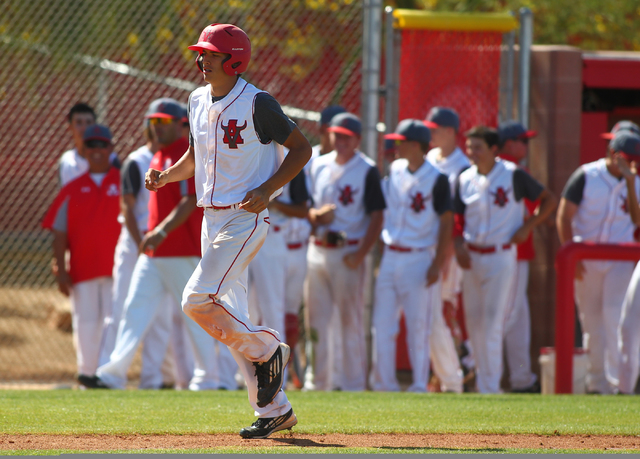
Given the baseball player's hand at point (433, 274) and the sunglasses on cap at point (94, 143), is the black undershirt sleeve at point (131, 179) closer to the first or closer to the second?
the sunglasses on cap at point (94, 143)

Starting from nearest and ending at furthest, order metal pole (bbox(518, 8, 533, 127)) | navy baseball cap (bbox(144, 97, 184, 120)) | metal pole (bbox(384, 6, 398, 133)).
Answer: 1. navy baseball cap (bbox(144, 97, 184, 120))
2. metal pole (bbox(384, 6, 398, 133))
3. metal pole (bbox(518, 8, 533, 127))

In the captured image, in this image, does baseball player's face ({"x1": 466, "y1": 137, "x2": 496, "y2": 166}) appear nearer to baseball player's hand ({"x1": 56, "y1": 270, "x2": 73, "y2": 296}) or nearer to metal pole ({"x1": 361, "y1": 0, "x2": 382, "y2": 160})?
metal pole ({"x1": 361, "y1": 0, "x2": 382, "y2": 160})

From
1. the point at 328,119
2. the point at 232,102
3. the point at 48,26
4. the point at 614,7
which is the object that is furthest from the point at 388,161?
the point at 614,7

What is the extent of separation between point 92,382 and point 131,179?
155 cm

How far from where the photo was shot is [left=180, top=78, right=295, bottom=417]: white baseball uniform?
13.4ft

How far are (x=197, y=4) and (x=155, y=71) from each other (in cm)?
86

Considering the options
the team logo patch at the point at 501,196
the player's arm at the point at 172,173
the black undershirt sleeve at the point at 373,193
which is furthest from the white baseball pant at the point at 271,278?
the player's arm at the point at 172,173

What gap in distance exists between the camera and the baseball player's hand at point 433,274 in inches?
274

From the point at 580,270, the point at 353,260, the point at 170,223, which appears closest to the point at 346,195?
the point at 353,260

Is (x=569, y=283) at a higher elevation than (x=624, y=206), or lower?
lower

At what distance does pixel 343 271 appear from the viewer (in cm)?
725

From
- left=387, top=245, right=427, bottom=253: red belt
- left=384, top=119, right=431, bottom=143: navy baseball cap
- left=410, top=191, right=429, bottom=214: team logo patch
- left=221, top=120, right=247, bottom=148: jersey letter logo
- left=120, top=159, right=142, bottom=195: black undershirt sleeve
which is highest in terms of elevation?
left=384, top=119, right=431, bottom=143: navy baseball cap

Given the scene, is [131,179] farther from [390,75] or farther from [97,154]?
[390,75]

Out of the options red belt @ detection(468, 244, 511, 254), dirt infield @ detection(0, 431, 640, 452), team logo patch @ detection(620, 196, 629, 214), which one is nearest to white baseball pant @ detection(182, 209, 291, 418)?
dirt infield @ detection(0, 431, 640, 452)
